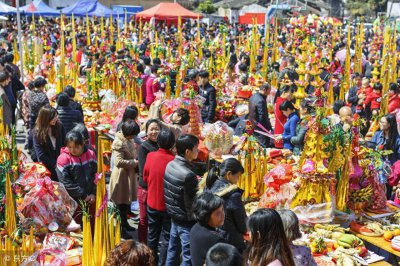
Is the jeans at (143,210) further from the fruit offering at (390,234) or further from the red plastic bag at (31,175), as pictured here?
the fruit offering at (390,234)

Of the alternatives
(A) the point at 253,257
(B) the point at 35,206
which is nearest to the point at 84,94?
(B) the point at 35,206

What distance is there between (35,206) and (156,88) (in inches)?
155

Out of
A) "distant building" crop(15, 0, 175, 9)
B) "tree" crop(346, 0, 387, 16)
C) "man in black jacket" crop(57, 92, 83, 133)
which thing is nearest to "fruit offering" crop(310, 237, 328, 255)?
"man in black jacket" crop(57, 92, 83, 133)

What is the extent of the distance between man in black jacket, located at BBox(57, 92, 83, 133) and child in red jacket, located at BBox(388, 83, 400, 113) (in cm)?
347

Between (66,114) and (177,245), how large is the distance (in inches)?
Result: 87.9

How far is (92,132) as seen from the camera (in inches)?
232

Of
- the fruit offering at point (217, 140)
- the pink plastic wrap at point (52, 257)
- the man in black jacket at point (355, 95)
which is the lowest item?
the pink plastic wrap at point (52, 257)

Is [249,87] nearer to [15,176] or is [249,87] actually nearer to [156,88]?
[156,88]

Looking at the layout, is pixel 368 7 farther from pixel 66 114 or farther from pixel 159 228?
pixel 159 228

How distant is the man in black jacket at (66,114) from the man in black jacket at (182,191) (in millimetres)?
2104

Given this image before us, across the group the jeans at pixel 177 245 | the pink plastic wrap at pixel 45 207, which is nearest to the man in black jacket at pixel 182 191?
the jeans at pixel 177 245

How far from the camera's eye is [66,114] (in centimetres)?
505

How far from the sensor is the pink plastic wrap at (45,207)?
3.22 m

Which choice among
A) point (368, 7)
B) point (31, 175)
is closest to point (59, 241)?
point (31, 175)
